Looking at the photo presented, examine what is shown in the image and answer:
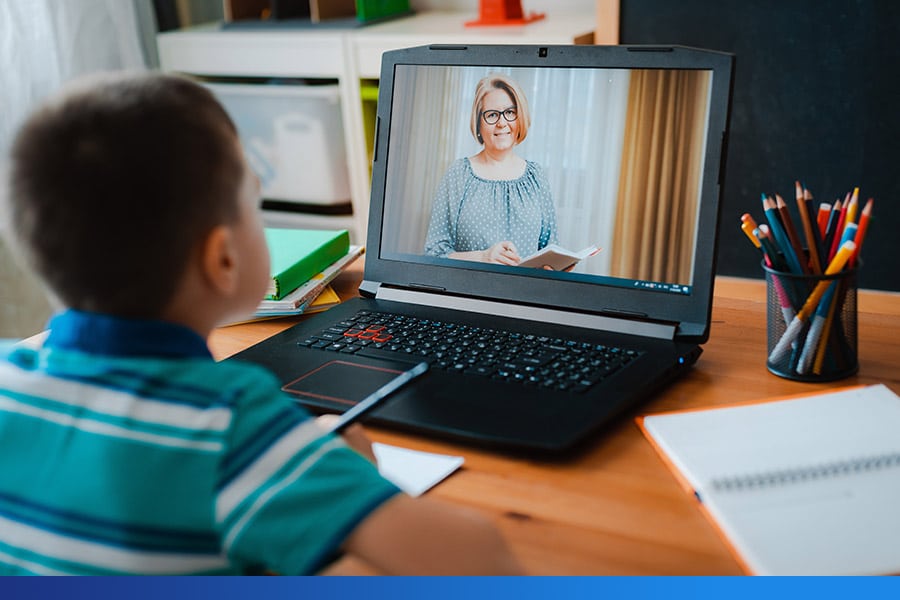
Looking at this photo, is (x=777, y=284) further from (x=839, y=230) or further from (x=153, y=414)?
(x=153, y=414)

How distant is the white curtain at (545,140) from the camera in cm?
98

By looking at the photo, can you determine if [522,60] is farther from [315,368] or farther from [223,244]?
[223,244]

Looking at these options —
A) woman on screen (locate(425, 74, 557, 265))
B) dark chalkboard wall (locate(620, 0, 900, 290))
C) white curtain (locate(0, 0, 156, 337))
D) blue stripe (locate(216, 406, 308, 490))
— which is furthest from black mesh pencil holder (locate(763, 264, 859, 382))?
white curtain (locate(0, 0, 156, 337))

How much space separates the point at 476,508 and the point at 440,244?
1.45 ft

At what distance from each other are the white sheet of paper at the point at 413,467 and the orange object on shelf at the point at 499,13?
1.65 metres

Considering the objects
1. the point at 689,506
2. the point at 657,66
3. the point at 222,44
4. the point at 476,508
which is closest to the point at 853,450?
the point at 689,506

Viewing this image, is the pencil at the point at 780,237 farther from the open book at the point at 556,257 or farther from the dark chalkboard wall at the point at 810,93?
the dark chalkboard wall at the point at 810,93

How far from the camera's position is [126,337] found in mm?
600

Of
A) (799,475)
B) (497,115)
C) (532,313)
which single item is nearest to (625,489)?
(799,475)

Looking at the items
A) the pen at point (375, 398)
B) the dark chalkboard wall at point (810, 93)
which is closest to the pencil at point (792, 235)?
the pen at point (375, 398)

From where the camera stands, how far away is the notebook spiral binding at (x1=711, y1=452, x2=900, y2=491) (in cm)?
70

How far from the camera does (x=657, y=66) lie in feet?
3.13

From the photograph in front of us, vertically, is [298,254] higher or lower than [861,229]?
lower

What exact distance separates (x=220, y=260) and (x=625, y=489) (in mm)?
348
